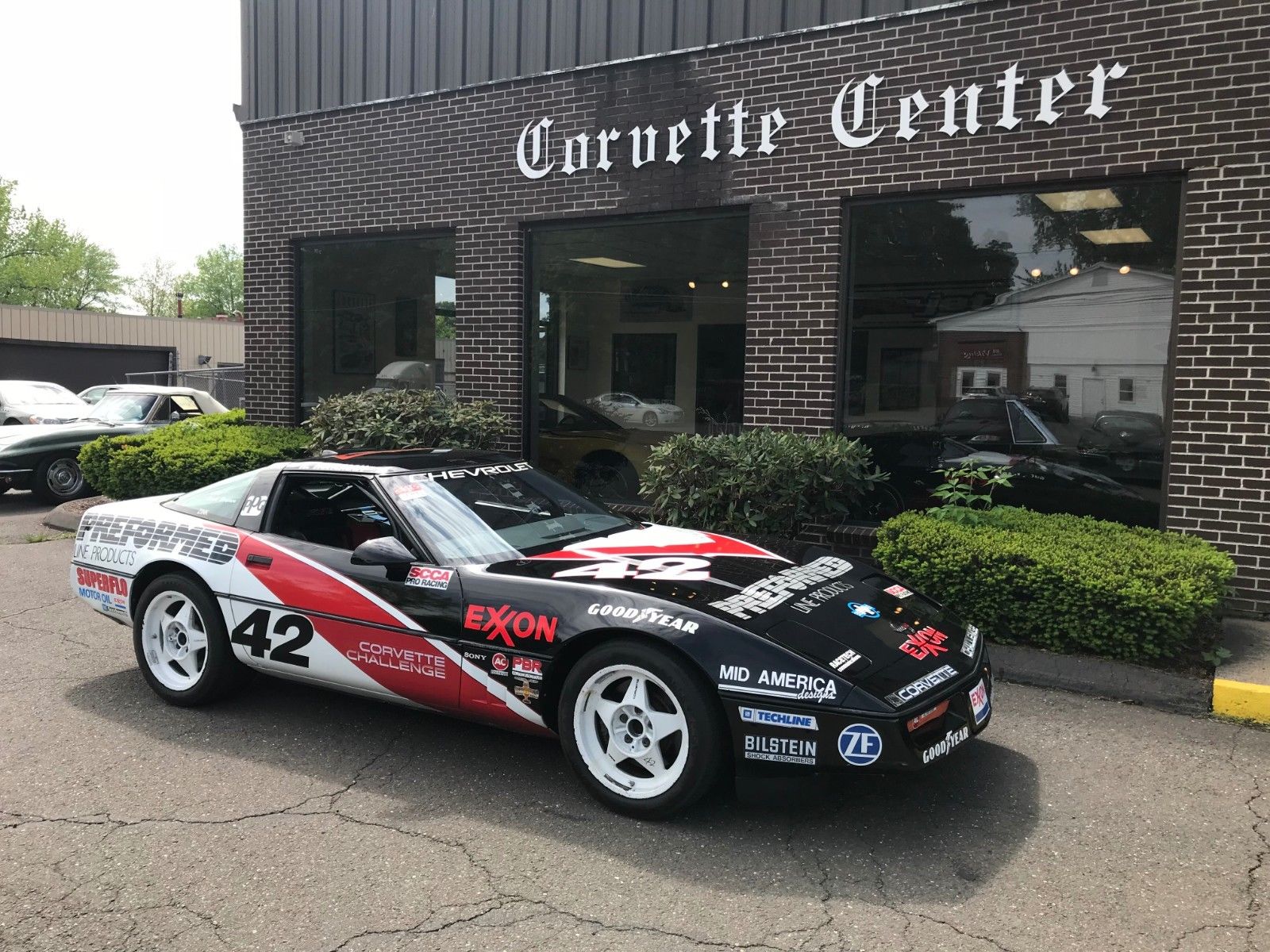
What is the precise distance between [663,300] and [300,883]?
686cm

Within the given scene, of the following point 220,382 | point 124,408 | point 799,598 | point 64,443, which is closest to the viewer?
point 799,598

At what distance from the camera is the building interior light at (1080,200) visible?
7430mm

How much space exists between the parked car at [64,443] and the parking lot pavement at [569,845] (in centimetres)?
905

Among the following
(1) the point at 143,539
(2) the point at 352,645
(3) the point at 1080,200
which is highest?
(3) the point at 1080,200

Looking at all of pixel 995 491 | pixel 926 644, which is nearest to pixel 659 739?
pixel 926 644

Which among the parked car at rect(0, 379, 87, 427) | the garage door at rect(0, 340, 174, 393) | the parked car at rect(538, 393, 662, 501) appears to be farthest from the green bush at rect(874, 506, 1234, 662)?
the garage door at rect(0, 340, 174, 393)

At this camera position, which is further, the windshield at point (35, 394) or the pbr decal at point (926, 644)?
the windshield at point (35, 394)

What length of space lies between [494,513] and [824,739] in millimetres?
2070

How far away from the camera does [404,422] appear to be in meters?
9.77

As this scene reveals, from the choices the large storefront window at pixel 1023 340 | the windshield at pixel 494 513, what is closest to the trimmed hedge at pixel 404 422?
the large storefront window at pixel 1023 340

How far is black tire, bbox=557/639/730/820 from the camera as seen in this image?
368cm

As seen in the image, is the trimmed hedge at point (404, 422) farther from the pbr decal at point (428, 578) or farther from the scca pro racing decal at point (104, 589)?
the pbr decal at point (428, 578)

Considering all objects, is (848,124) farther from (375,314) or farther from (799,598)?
(375,314)

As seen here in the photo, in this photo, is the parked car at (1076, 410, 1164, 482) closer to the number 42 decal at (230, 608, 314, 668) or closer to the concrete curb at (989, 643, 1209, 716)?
the concrete curb at (989, 643, 1209, 716)
